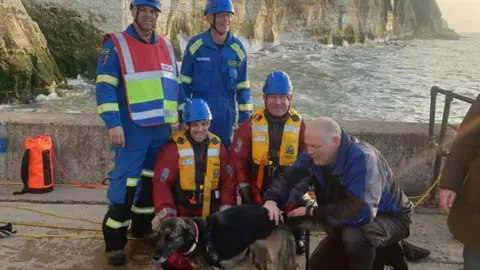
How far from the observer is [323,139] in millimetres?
3336

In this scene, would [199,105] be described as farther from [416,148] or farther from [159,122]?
[416,148]

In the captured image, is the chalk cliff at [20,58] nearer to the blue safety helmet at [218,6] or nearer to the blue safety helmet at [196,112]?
the blue safety helmet at [218,6]

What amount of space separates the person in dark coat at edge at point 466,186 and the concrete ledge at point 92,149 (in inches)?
121

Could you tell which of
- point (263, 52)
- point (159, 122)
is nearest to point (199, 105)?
point (159, 122)

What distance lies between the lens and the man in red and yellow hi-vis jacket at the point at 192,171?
4117mm

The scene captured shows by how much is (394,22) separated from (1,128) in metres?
129

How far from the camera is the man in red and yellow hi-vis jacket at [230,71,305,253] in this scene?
4242mm

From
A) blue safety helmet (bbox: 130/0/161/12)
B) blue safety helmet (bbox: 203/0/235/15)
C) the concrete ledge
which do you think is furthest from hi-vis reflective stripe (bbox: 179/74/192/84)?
the concrete ledge

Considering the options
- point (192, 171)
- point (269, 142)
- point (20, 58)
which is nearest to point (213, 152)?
point (192, 171)

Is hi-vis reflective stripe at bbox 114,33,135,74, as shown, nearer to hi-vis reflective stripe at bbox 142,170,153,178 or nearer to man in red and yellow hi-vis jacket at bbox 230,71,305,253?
hi-vis reflective stripe at bbox 142,170,153,178

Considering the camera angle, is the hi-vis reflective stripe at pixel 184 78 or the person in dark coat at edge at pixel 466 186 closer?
the person in dark coat at edge at pixel 466 186

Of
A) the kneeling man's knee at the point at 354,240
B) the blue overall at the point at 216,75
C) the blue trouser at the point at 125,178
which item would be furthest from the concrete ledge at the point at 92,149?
the kneeling man's knee at the point at 354,240

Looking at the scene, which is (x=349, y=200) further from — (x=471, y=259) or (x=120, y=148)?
(x=120, y=148)

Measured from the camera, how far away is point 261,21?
2179 inches
